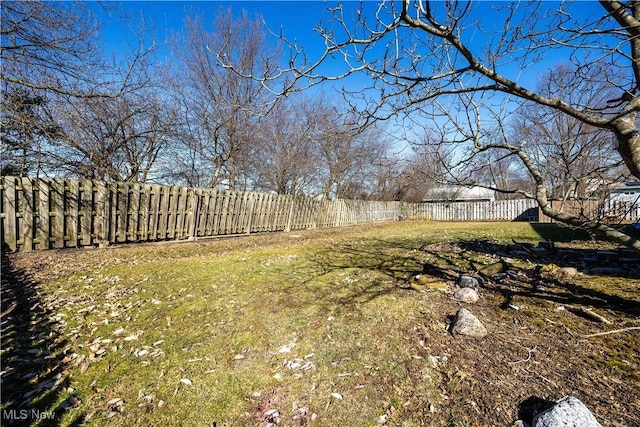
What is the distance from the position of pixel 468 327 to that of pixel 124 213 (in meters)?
7.64

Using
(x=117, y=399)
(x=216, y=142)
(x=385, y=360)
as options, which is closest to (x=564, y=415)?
(x=385, y=360)

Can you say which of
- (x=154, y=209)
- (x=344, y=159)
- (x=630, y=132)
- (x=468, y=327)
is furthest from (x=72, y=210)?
(x=344, y=159)

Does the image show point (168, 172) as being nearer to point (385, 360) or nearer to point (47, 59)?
point (47, 59)

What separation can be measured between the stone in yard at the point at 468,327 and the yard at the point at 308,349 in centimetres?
7

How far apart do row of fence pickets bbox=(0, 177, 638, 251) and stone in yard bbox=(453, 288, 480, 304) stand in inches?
292

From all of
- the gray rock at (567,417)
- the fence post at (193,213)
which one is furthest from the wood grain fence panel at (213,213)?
the gray rock at (567,417)

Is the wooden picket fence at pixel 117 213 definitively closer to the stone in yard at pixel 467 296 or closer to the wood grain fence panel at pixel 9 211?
the wood grain fence panel at pixel 9 211

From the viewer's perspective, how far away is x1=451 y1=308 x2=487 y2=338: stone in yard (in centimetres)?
241

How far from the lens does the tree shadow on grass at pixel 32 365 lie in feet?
5.28

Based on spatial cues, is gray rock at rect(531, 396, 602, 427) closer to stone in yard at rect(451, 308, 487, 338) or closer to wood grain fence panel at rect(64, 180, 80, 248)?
stone in yard at rect(451, 308, 487, 338)

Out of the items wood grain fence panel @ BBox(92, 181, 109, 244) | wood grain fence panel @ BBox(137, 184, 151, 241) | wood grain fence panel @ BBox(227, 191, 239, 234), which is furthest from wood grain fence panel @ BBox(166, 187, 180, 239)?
wood grain fence panel @ BBox(227, 191, 239, 234)

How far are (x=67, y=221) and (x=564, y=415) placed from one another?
26.9 ft

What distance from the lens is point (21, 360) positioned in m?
2.10

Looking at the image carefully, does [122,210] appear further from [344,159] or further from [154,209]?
[344,159]
